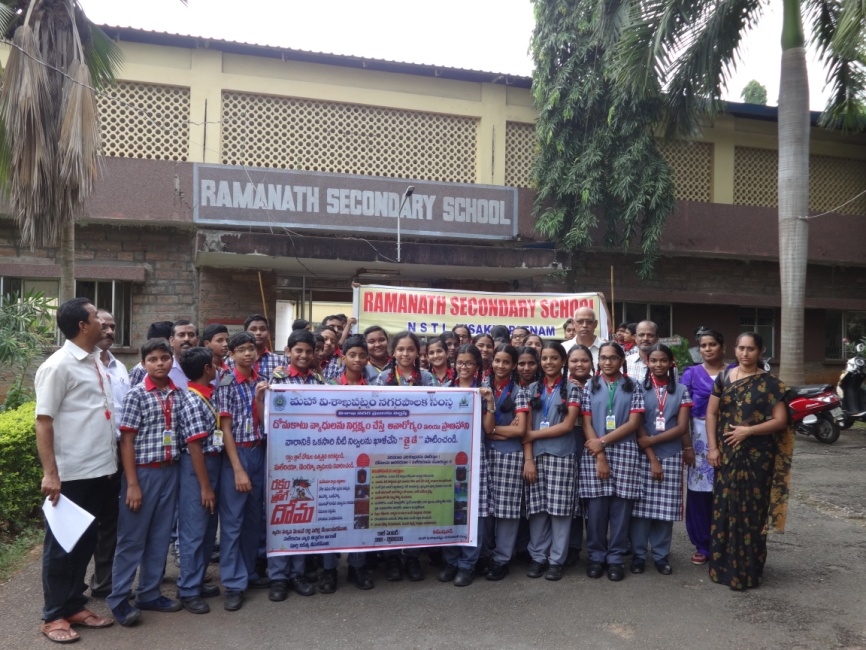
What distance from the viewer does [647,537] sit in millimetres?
4656

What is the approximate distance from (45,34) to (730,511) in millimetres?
7698

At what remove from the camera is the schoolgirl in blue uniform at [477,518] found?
175 inches

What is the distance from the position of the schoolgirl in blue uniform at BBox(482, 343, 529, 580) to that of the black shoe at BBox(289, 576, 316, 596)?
109cm

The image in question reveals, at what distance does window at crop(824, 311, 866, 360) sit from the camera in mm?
15562

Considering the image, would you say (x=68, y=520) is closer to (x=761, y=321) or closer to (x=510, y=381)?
(x=510, y=381)

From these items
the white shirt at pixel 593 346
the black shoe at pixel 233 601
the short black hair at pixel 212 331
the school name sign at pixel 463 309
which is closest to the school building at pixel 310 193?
the school name sign at pixel 463 309

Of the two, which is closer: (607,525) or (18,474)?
(607,525)

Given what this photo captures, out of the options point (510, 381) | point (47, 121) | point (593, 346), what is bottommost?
point (510, 381)

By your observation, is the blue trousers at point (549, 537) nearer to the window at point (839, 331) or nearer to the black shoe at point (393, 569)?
the black shoe at point (393, 569)

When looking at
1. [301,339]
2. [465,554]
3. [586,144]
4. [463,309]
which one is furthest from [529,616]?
[586,144]

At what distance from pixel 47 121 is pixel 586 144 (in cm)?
800

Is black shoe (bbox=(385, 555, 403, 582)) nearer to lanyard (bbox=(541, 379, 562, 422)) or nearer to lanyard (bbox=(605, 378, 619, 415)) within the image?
lanyard (bbox=(541, 379, 562, 422))

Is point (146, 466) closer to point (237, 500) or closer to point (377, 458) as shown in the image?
point (237, 500)

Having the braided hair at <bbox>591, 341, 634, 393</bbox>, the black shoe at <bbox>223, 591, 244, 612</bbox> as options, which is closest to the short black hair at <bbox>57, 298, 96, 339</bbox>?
the black shoe at <bbox>223, 591, 244, 612</bbox>
